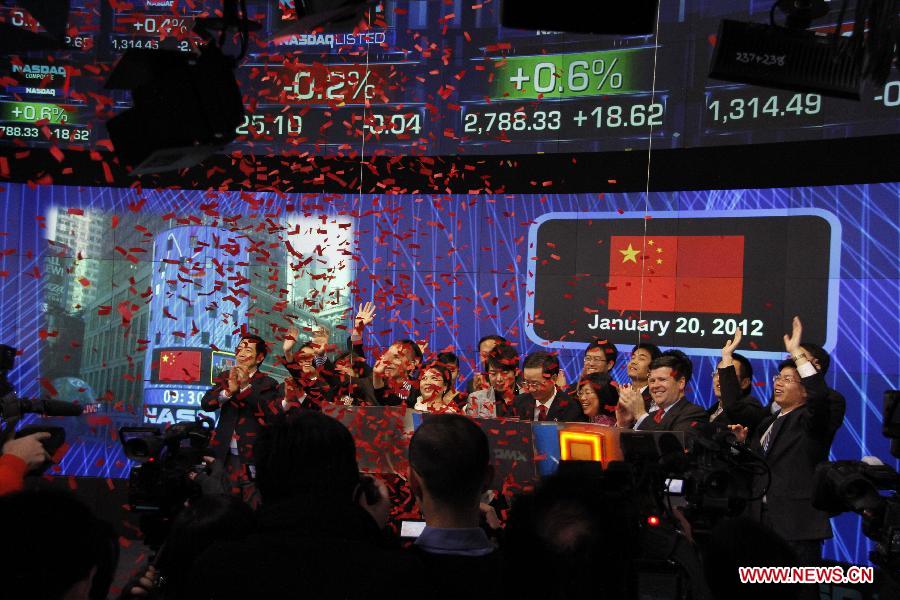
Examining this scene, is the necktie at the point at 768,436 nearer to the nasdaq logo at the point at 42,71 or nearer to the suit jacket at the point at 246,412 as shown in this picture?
the suit jacket at the point at 246,412

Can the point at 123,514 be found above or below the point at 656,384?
below

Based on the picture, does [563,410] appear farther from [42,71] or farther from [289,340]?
[42,71]

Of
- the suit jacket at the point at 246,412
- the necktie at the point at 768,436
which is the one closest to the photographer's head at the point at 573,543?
the necktie at the point at 768,436

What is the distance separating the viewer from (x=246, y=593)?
1537 millimetres

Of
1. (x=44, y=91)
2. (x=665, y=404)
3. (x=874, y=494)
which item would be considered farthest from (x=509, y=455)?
(x=44, y=91)

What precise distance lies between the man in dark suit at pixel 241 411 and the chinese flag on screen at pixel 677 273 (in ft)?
8.18

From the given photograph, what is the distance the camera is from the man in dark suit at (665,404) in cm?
439

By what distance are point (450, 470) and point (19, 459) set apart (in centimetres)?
100

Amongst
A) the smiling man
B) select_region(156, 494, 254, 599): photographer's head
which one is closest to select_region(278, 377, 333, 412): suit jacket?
the smiling man

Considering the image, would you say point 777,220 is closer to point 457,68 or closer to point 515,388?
point 515,388

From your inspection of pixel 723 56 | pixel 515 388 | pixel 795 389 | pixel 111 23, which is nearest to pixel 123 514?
pixel 515 388

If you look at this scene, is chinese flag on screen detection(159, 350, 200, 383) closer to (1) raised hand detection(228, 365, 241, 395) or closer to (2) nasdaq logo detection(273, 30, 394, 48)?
(1) raised hand detection(228, 365, 241, 395)

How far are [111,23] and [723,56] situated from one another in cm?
544

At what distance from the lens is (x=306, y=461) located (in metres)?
1.78
